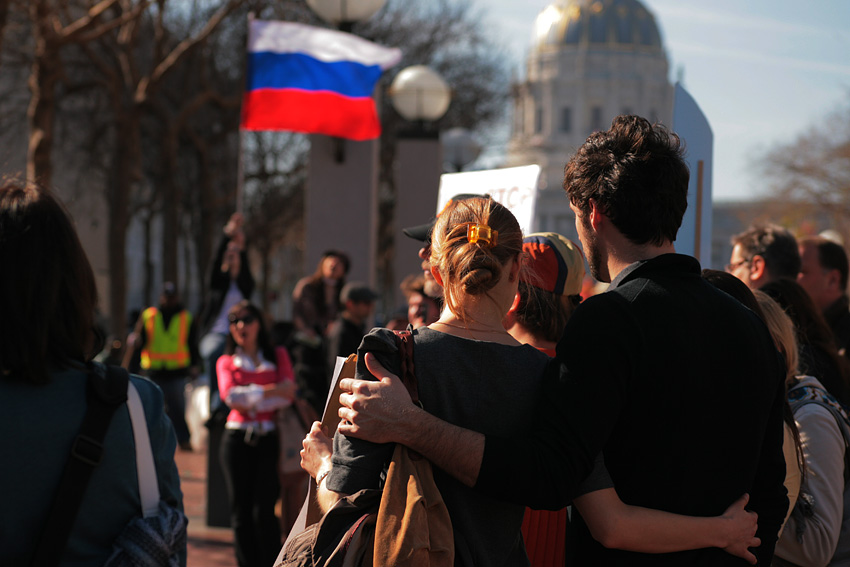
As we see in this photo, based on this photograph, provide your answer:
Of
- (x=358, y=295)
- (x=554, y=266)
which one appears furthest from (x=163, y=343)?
(x=554, y=266)

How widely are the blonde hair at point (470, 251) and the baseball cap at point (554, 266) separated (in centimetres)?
70

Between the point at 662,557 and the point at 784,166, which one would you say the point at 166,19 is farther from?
the point at 784,166

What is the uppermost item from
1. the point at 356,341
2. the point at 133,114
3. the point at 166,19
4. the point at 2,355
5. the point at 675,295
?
the point at 166,19

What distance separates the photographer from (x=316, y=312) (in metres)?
7.93

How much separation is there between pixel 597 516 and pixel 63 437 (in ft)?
3.94

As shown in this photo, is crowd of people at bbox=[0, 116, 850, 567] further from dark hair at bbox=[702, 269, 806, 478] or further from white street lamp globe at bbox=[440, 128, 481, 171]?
white street lamp globe at bbox=[440, 128, 481, 171]

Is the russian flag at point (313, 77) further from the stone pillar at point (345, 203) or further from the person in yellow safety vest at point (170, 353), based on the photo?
the person in yellow safety vest at point (170, 353)

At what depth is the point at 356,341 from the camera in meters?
6.75

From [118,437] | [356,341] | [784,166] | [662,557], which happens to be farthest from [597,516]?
[784,166]

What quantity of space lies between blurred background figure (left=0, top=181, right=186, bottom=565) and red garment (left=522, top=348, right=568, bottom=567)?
1.03 m

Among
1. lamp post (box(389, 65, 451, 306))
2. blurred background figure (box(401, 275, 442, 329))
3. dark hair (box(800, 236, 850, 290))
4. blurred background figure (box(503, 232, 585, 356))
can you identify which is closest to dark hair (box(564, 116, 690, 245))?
blurred background figure (box(503, 232, 585, 356))

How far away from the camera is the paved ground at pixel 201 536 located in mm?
6844

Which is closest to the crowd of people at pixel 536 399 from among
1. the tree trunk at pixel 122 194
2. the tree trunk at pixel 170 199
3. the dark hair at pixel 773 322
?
the dark hair at pixel 773 322

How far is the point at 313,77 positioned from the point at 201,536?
437cm
